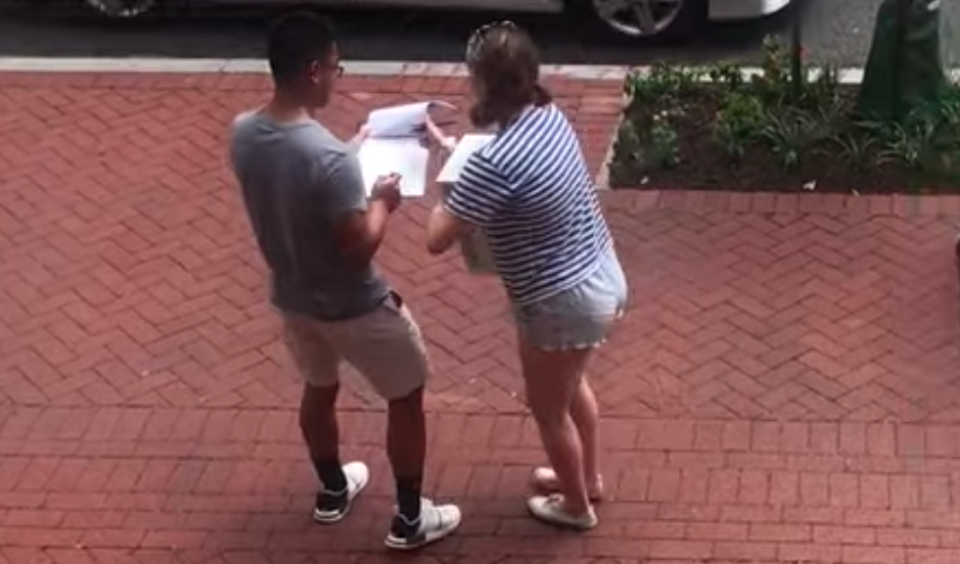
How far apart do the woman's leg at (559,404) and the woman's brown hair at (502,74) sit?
2.33 feet

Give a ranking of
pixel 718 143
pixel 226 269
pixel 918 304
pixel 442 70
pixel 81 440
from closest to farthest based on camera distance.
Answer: pixel 81 440 → pixel 918 304 → pixel 226 269 → pixel 718 143 → pixel 442 70

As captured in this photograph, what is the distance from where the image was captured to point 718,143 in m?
8.67

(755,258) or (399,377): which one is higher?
(399,377)

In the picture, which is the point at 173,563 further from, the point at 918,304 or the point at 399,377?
the point at 918,304

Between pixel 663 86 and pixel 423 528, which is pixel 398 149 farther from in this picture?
pixel 663 86

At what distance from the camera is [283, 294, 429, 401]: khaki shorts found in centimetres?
587

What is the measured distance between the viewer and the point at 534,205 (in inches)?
219

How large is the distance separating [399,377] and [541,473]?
0.72 m

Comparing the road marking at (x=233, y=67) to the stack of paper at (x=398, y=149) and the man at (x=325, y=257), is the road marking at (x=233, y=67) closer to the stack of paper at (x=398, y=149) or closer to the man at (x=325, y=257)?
the stack of paper at (x=398, y=149)

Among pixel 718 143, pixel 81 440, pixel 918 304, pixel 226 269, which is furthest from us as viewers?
pixel 718 143

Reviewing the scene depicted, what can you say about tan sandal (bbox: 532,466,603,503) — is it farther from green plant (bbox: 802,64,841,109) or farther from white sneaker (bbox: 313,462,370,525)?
green plant (bbox: 802,64,841,109)

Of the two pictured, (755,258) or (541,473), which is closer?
(541,473)

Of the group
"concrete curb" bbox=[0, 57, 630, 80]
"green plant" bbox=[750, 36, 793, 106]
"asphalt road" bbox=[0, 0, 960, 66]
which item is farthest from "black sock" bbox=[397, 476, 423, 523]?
"asphalt road" bbox=[0, 0, 960, 66]

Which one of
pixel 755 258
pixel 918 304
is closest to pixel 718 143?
pixel 755 258
